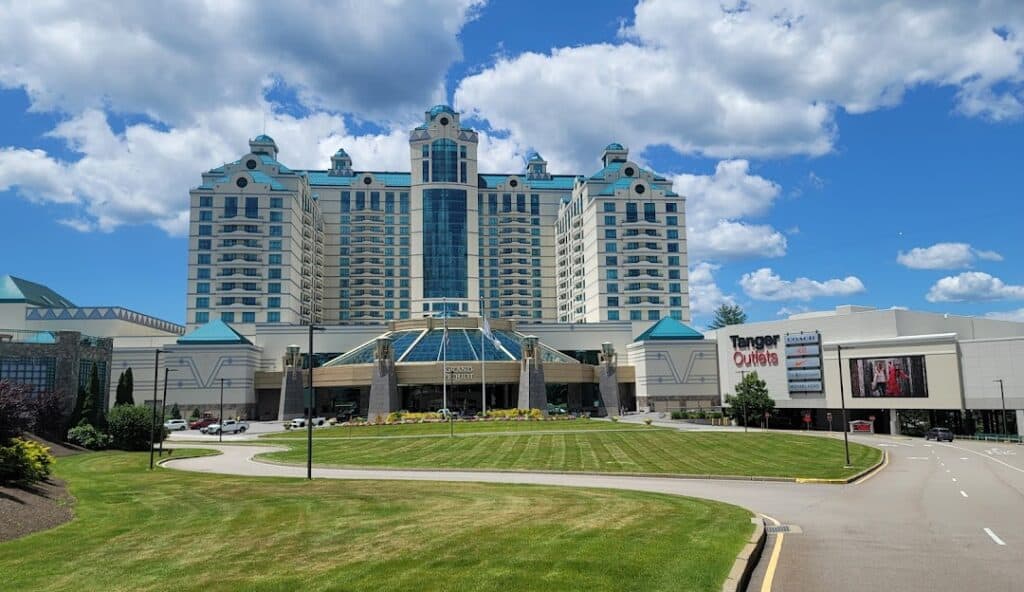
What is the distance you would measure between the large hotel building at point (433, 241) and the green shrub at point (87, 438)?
71.6 meters

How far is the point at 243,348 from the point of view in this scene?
10544 cm

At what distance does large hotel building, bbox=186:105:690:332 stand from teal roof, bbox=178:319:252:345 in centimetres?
1495

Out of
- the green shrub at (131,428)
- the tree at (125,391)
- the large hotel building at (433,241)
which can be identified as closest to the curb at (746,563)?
the green shrub at (131,428)

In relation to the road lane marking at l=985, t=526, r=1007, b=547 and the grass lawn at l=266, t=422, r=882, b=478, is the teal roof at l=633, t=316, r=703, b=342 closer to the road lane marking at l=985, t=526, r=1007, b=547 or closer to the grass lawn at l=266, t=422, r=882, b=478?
the grass lawn at l=266, t=422, r=882, b=478

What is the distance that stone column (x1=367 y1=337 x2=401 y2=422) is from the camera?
309 feet

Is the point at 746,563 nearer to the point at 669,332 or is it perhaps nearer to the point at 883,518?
the point at 883,518

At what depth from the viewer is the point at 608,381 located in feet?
350

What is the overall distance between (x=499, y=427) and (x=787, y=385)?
39994mm

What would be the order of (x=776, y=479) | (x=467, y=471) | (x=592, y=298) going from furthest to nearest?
(x=592, y=298), (x=467, y=471), (x=776, y=479)

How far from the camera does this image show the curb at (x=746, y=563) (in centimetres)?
1219

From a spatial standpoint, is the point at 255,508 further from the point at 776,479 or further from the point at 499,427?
the point at 499,427

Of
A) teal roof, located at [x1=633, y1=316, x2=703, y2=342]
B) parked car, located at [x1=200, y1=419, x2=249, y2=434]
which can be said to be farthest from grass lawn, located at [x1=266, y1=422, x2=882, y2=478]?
teal roof, located at [x1=633, y1=316, x2=703, y2=342]

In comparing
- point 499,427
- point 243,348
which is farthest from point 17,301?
point 499,427

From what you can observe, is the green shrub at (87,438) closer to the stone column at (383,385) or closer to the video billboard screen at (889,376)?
the stone column at (383,385)
